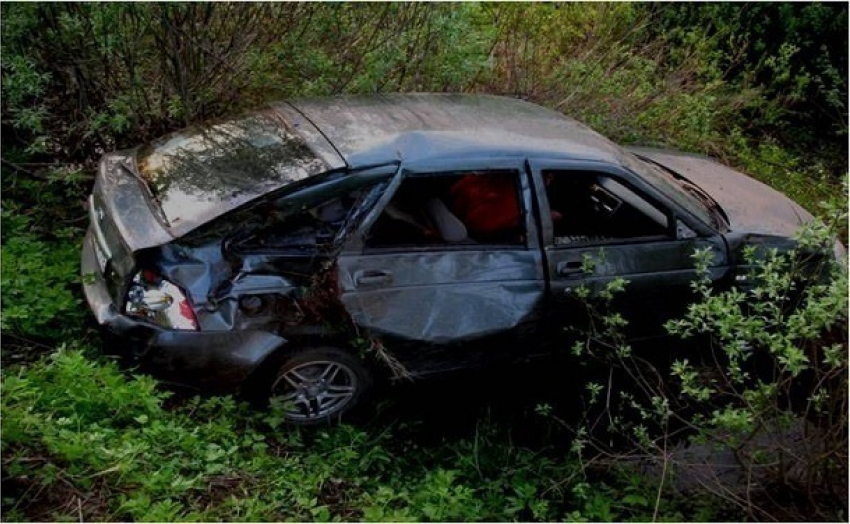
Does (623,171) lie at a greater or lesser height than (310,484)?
greater

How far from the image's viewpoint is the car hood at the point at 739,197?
5066mm

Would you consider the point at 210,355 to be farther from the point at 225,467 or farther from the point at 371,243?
the point at 371,243

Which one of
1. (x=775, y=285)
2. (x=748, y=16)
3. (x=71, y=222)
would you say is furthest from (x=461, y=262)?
(x=748, y=16)

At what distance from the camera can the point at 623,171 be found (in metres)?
4.67

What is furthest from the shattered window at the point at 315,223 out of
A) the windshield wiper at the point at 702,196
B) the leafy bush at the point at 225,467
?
the windshield wiper at the point at 702,196

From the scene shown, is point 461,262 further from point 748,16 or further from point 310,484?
point 748,16

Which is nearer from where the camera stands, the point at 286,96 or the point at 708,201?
the point at 708,201

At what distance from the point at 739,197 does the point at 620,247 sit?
3.90 ft

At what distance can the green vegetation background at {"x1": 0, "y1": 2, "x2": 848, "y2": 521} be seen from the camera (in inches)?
144

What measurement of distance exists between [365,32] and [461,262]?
9.69ft

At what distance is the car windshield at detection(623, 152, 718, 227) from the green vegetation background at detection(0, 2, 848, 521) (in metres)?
1.61

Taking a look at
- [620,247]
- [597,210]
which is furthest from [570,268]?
[597,210]

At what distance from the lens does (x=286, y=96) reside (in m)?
6.23

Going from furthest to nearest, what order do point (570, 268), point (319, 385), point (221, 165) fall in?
point (570, 268) → point (221, 165) → point (319, 385)
